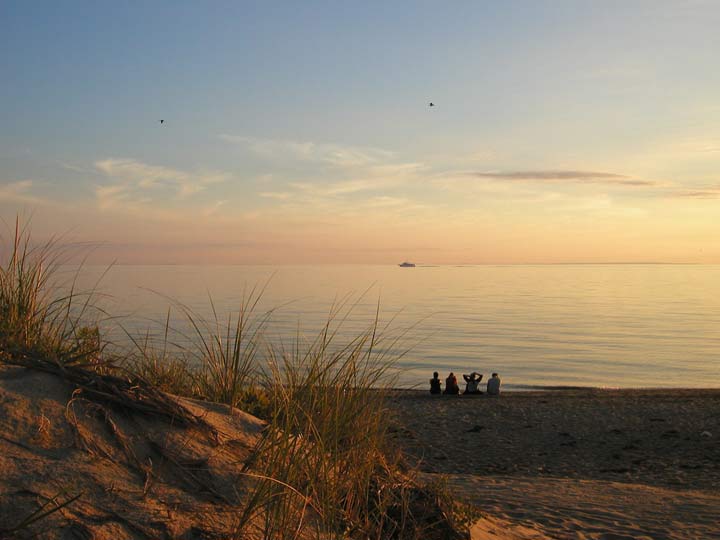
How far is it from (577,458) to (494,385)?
829 cm

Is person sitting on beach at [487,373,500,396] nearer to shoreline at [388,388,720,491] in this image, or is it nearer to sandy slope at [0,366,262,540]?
shoreline at [388,388,720,491]

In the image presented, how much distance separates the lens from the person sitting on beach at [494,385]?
19438mm

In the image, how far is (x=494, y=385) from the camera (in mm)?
19516

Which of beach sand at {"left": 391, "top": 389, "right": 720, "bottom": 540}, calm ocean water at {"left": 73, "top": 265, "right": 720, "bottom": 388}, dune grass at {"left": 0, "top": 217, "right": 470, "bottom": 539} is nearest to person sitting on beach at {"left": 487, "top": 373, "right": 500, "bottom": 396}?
beach sand at {"left": 391, "top": 389, "right": 720, "bottom": 540}

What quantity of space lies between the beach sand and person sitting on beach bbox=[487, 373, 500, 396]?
1.60 ft

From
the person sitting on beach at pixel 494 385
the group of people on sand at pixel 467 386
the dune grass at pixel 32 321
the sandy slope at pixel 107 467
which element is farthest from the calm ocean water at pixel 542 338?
the sandy slope at pixel 107 467

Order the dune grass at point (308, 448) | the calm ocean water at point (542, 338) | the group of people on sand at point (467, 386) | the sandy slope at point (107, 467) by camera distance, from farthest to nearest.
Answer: the calm ocean water at point (542, 338)
the group of people on sand at point (467, 386)
the dune grass at point (308, 448)
the sandy slope at point (107, 467)

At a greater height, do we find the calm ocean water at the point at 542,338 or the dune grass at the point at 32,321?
the dune grass at the point at 32,321

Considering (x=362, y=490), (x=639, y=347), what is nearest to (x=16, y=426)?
(x=362, y=490)

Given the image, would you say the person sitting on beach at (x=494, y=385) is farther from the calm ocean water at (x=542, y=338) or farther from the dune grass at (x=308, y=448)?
the dune grass at (x=308, y=448)

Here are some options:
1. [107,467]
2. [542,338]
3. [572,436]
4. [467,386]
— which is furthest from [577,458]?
[542,338]

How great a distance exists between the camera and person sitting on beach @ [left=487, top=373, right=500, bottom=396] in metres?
19.4

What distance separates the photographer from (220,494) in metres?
3.79

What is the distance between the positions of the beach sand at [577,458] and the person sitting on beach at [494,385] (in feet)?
1.60
